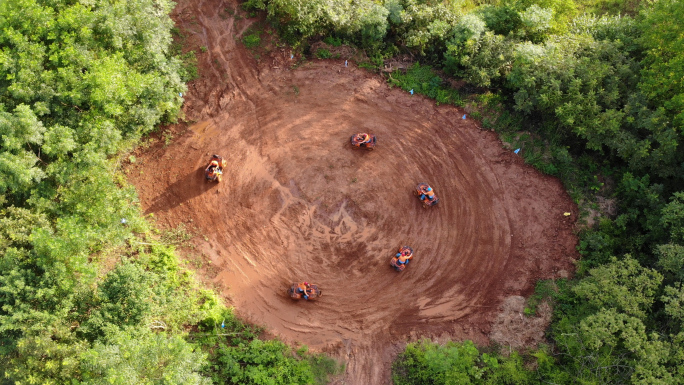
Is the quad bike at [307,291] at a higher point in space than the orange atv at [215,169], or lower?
lower

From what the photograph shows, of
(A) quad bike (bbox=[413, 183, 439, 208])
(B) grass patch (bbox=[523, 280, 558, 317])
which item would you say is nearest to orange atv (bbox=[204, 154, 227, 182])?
(A) quad bike (bbox=[413, 183, 439, 208])

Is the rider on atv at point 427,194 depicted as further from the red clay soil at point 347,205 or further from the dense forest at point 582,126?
the dense forest at point 582,126

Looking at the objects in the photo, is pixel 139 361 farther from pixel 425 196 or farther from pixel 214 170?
pixel 425 196

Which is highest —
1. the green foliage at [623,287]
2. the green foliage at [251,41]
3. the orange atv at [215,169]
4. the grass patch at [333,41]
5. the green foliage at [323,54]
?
the green foliage at [251,41]

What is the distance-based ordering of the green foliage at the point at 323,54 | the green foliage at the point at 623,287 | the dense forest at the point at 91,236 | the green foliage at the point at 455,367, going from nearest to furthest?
the dense forest at the point at 91,236 < the green foliage at the point at 623,287 < the green foliage at the point at 455,367 < the green foliage at the point at 323,54

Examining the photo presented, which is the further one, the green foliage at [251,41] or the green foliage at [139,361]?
the green foliage at [251,41]

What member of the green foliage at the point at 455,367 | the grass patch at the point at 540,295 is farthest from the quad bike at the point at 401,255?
the grass patch at the point at 540,295
